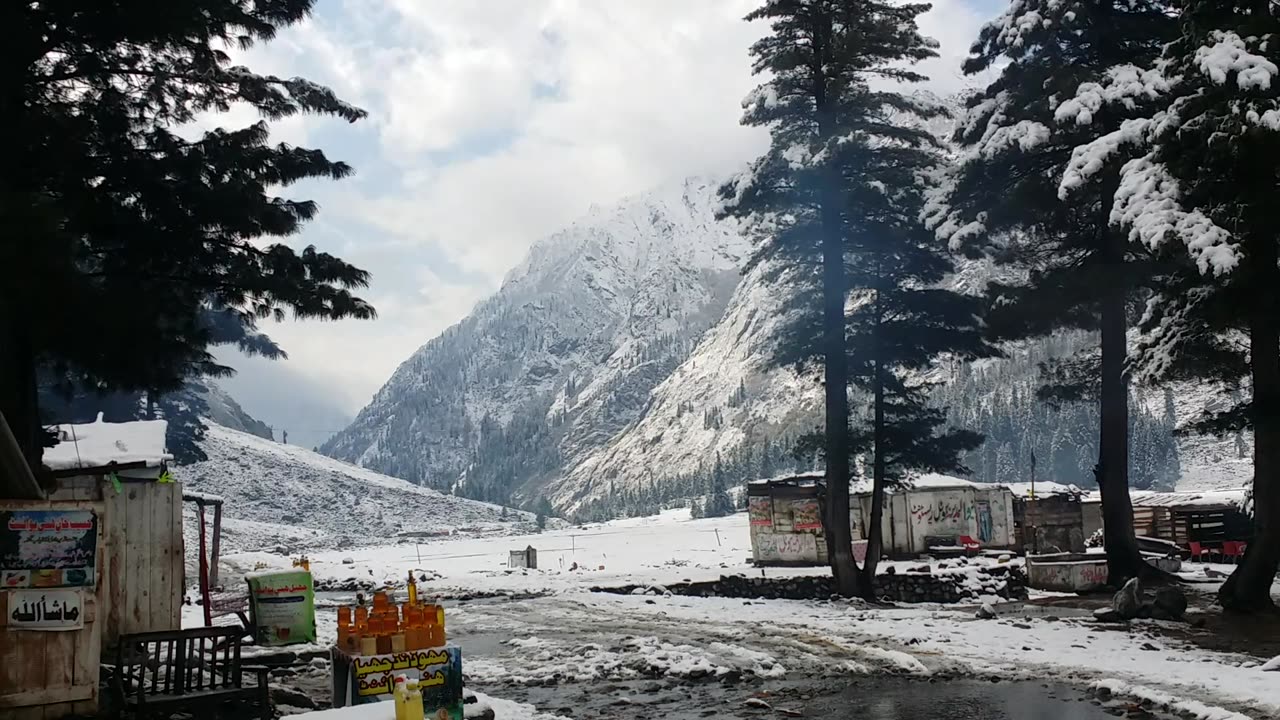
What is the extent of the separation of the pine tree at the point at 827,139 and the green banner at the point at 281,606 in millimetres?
13339

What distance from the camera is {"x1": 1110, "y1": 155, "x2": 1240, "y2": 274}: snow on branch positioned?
14.1 meters

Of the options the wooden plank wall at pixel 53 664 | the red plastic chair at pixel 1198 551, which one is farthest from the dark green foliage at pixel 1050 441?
the wooden plank wall at pixel 53 664

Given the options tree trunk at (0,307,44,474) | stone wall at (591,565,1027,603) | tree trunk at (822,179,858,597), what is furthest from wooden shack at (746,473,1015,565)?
tree trunk at (0,307,44,474)

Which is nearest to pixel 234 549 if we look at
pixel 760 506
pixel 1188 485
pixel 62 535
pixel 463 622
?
pixel 760 506

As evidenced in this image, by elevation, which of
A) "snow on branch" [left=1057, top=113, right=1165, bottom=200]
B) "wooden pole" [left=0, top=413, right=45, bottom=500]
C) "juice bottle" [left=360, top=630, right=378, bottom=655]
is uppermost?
"snow on branch" [left=1057, top=113, right=1165, bottom=200]

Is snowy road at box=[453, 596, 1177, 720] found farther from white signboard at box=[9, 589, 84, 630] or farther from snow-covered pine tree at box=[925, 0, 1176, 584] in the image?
snow-covered pine tree at box=[925, 0, 1176, 584]

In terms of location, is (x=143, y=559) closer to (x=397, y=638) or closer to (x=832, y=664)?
(x=397, y=638)

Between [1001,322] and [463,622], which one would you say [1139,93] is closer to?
[1001,322]

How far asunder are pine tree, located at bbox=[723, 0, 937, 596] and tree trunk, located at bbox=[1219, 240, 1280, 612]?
8.67 meters

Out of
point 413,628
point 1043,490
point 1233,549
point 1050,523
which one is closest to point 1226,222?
point 413,628

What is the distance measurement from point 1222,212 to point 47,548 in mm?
16181

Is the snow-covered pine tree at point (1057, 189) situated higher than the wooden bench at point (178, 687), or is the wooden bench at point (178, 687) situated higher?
the snow-covered pine tree at point (1057, 189)

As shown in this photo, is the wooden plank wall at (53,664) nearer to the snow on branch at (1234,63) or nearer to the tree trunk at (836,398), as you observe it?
the snow on branch at (1234,63)

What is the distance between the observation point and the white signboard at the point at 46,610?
8211 millimetres
